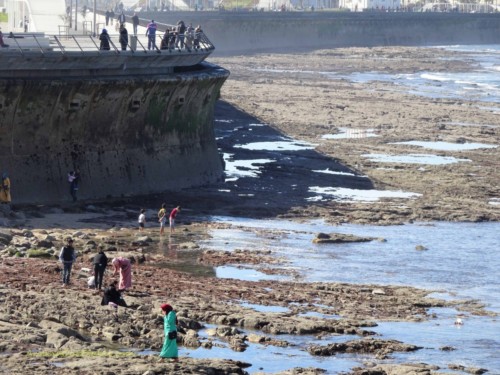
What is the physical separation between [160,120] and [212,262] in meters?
10.7

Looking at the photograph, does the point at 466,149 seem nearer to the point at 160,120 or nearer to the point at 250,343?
the point at 160,120

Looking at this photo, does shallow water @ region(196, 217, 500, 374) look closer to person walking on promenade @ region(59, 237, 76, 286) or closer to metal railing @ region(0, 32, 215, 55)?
person walking on promenade @ region(59, 237, 76, 286)

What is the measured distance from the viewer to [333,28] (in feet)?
435

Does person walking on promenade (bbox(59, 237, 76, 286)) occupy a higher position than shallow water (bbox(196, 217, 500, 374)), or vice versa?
person walking on promenade (bbox(59, 237, 76, 286))

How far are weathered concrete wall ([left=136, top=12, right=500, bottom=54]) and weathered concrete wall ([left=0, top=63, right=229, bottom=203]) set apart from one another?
7260 cm

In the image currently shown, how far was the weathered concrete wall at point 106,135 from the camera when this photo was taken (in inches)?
1352

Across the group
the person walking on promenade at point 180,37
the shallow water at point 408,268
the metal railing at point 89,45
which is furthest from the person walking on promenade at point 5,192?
the person walking on promenade at point 180,37

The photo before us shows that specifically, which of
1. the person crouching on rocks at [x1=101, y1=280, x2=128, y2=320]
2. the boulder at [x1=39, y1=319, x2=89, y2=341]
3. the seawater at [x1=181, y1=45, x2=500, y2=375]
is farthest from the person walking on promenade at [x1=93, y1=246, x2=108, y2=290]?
the boulder at [x1=39, y1=319, x2=89, y2=341]

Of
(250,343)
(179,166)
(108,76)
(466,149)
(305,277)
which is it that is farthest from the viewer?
(466,149)

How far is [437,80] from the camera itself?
90.5m

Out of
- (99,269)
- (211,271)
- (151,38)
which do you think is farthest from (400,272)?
(151,38)

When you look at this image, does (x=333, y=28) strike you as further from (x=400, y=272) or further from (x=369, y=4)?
(x=400, y=272)

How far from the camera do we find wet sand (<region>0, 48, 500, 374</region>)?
20.0 meters

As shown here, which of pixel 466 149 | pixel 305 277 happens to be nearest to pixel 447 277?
pixel 305 277
